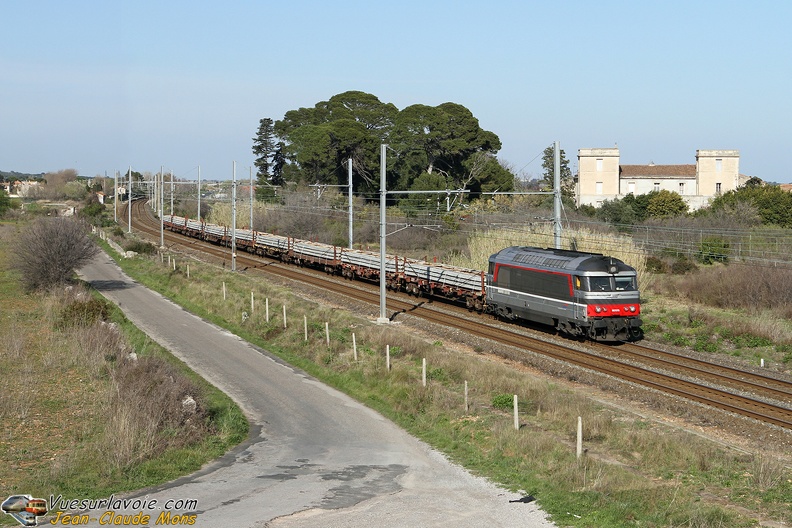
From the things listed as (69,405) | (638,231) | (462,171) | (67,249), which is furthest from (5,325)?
(462,171)

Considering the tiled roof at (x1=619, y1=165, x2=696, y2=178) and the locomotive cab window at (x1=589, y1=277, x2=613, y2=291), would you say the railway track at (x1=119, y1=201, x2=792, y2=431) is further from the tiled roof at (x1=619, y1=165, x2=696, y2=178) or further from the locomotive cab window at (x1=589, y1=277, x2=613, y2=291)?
the tiled roof at (x1=619, y1=165, x2=696, y2=178)

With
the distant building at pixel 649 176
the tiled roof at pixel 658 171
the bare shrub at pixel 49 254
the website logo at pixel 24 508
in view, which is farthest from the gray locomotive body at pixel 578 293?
the tiled roof at pixel 658 171

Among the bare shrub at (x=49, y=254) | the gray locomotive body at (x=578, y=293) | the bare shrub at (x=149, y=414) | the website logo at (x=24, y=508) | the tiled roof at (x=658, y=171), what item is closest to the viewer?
the website logo at (x=24, y=508)

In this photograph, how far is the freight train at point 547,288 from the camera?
29312mm

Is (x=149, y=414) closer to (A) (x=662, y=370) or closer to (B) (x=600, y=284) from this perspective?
(A) (x=662, y=370)

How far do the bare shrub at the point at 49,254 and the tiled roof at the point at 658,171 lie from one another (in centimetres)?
6343

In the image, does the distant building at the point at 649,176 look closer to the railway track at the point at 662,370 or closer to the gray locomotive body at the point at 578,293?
the railway track at the point at 662,370

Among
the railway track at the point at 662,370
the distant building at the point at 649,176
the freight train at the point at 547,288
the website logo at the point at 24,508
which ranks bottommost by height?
the railway track at the point at 662,370

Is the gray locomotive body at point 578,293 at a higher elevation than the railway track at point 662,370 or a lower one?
higher

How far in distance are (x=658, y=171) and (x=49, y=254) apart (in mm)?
67925

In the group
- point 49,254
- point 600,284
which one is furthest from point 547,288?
point 49,254

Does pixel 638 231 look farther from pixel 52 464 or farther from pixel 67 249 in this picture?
pixel 52 464

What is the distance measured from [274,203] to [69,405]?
236 ft

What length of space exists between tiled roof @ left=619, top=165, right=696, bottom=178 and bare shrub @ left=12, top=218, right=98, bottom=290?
63.4 metres
